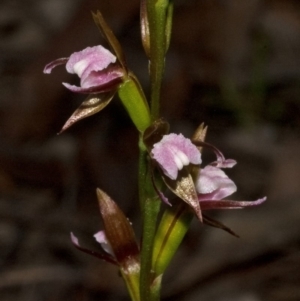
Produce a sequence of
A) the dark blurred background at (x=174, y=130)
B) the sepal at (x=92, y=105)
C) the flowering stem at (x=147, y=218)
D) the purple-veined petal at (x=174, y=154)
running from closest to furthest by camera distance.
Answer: the purple-veined petal at (x=174, y=154) → the sepal at (x=92, y=105) → the flowering stem at (x=147, y=218) → the dark blurred background at (x=174, y=130)

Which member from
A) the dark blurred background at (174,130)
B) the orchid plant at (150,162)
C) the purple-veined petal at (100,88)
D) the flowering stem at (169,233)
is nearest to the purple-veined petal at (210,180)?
the orchid plant at (150,162)

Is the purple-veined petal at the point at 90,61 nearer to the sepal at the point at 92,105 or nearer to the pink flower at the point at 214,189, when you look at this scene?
the sepal at the point at 92,105

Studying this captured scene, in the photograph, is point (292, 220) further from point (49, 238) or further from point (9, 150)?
point (9, 150)

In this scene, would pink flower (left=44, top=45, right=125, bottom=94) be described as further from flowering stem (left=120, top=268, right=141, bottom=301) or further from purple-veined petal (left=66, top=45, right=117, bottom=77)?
flowering stem (left=120, top=268, right=141, bottom=301)

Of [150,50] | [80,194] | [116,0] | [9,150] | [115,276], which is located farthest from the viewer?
[116,0]

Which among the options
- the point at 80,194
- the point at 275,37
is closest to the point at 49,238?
the point at 80,194

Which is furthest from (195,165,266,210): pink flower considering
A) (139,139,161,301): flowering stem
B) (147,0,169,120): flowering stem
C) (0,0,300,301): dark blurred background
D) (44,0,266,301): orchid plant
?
(0,0,300,301): dark blurred background
